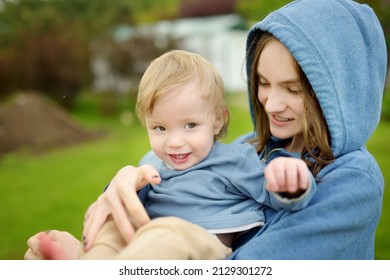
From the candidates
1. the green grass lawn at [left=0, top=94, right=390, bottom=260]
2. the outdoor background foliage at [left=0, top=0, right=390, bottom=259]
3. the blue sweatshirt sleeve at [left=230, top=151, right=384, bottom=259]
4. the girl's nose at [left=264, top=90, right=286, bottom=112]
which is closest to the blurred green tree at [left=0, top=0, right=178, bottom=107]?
the outdoor background foliage at [left=0, top=0, right=390, bottom=259]

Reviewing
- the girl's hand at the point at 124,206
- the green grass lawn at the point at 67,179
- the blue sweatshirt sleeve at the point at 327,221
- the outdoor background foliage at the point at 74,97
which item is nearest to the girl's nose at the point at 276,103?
the blue sweatshirt sleeve at the point at 327,221

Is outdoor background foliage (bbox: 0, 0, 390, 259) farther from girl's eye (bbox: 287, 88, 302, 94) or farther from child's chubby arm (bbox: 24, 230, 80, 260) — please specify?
girl's eye (bbox: 287, 88, 302, 94)

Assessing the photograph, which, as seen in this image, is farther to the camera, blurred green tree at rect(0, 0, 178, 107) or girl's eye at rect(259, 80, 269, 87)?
blurred green tree at rect(0, 0, 178, 107)

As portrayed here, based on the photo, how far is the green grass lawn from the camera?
3.80 m

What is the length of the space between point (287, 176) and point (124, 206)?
404 mm

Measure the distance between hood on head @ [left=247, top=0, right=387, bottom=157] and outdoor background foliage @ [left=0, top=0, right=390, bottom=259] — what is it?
2653 mm

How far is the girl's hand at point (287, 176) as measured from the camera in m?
1.11

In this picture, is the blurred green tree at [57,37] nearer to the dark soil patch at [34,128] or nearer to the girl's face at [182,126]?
the dark soil patch at [34,128]

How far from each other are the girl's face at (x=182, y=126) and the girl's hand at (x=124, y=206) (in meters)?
0.11

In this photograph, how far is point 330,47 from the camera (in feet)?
4.47

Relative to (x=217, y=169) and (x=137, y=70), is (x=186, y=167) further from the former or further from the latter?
(x=137, y=70)
